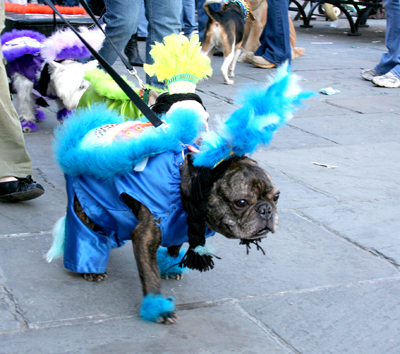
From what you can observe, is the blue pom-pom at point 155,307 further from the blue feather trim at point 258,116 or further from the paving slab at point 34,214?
the paving slab at point 34,214

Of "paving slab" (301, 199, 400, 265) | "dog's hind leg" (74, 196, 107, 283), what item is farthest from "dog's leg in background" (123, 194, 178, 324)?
"paving slab" (301, 199, 400, 265)

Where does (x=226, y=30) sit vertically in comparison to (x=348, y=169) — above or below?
above

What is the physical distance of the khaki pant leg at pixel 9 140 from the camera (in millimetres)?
3527

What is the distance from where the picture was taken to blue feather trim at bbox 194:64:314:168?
206 cm

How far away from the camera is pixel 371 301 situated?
2.59 metres

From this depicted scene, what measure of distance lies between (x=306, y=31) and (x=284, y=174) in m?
10.1

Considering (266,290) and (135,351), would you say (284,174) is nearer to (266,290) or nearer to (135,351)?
(266,290)

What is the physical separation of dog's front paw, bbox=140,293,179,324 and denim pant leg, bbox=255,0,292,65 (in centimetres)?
644

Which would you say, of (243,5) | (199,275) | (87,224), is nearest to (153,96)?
(87,224)

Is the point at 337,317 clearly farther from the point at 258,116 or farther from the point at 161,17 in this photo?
the point at 161,17

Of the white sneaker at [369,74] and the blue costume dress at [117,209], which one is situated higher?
the blue costume dress at [117,209]

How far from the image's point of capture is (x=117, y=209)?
97.4 inches

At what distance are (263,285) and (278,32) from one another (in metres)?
6.30

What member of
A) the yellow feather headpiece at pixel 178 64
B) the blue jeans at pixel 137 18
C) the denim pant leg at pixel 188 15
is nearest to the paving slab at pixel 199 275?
the yellow feather headpiece at pixel 178 64
